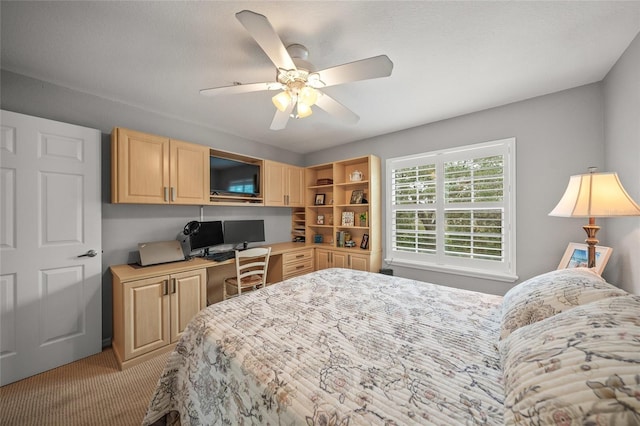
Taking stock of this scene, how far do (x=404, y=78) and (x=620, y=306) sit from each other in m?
1.95

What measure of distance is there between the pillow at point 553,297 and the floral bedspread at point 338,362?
15cm

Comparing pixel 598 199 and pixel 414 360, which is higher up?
pixel 598 199

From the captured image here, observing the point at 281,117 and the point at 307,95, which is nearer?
the point at 307,95

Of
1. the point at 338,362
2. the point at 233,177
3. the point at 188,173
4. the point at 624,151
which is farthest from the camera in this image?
the point at 233,177

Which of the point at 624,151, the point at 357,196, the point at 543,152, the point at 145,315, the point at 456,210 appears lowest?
the point at 145,315

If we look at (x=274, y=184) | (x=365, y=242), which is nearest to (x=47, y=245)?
(x=274, y=184)

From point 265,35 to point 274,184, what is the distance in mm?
2509

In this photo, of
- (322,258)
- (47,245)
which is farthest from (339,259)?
(47,245)

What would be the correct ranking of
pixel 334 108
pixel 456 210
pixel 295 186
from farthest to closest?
1. pixel 295 186
2. pixel 456 210
3. pixel 334 108

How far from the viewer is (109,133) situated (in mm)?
2385

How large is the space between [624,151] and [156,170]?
13.3 ft

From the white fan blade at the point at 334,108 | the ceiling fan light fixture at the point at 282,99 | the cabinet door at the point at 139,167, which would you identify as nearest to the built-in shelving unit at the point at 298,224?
the cabinet door at the point at 139,167

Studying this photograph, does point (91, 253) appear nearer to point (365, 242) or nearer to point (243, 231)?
point (243, 231)

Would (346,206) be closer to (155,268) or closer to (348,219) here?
(348,219)
